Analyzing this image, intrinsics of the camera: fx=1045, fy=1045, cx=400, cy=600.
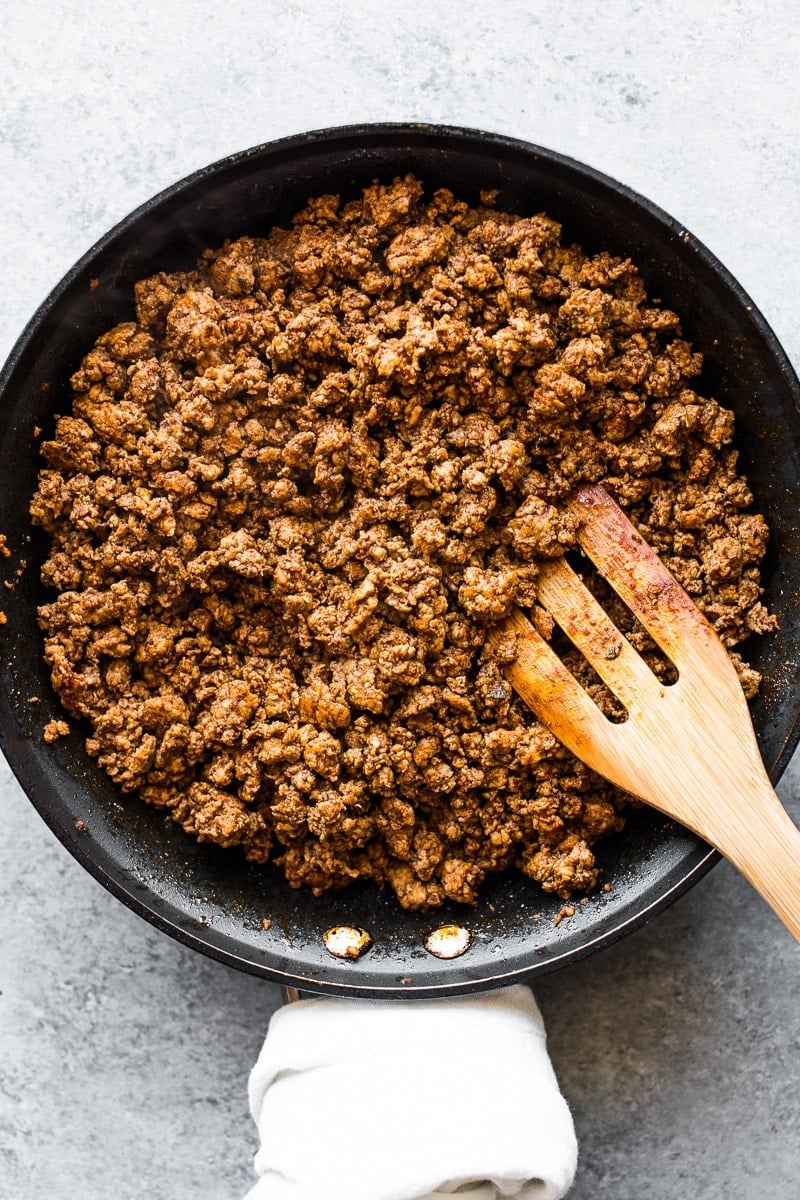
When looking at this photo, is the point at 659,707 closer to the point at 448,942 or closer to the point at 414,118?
the point at 448,942

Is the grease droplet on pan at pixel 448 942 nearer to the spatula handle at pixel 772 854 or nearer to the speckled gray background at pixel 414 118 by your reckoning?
the speckled gray background at pixel 414 118

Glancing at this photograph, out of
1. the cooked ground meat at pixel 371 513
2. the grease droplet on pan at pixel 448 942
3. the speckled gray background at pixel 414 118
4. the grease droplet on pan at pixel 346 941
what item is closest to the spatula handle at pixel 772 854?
the cooked ground meat at pixel 371 513

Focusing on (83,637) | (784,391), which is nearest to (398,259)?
(784,391)

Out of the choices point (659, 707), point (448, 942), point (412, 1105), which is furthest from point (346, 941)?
point (659, 707)

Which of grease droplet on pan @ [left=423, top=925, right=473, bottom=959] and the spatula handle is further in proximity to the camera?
grease droplet on pan @ [left=423, top=925, right=473, bottom=959]

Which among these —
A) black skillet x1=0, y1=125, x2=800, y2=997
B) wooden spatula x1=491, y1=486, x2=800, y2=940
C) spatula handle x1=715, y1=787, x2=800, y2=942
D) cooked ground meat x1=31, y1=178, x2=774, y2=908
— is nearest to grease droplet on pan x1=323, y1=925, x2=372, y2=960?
black skillet x1=0, y1=125, x2=800, y2=997

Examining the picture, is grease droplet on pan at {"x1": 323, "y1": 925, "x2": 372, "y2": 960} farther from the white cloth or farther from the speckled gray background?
the speckled gray background
